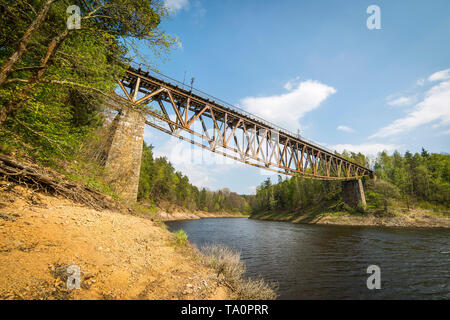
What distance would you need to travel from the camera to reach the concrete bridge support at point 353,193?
34344 millimetres

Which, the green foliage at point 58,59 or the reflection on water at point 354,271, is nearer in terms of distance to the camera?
the green foliage at point 58,59

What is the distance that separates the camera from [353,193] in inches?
1404

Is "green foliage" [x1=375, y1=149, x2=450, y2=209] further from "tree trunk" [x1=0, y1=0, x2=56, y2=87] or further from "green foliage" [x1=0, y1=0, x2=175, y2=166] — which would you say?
"tree trunk" [x1=0, y1=0, x2=56, y2=87]

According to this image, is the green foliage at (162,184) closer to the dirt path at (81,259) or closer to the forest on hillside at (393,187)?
the forest on hillside at (393,187)

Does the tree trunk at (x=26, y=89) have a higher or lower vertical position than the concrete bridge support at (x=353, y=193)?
higher

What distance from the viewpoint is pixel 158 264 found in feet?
16.5

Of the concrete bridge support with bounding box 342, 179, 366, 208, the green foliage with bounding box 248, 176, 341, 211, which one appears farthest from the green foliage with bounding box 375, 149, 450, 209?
the green foliage with bounding box 248, 176, 341, 211

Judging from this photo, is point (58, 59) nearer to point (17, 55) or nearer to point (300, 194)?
point (17, 55)

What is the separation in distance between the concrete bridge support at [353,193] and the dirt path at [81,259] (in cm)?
3919

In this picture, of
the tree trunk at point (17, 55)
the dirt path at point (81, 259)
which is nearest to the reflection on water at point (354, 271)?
the dirt path at point (81, 259)

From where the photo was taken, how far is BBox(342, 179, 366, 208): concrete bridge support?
1352 inches
